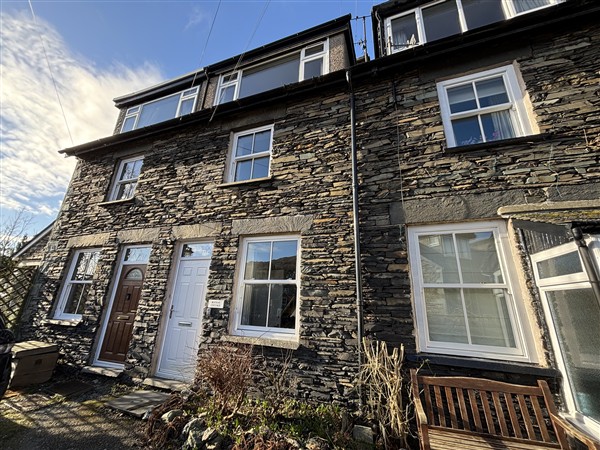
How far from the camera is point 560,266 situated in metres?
2.99

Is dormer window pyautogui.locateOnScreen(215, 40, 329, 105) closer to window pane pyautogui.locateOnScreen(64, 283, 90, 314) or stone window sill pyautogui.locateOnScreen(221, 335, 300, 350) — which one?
stone window sill pyautogui.locateOnScreen(221, 335, 300, 350)

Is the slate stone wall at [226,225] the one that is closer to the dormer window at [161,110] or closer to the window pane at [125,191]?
the window pane at [125,191]

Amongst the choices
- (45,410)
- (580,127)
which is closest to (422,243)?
(580,127)

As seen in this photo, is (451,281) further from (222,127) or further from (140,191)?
(140,191)

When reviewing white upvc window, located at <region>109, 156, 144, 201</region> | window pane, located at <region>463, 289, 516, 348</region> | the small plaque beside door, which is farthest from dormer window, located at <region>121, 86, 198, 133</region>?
window pane, located at <region>463, 289, 516, 348</region>

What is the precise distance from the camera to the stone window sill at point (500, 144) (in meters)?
3.88

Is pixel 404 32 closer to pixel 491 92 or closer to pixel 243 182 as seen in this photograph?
pixel 491 92

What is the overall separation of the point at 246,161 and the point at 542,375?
623 centimetres

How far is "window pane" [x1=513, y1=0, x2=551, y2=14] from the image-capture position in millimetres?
5043

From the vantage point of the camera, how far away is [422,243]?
13.5 feet

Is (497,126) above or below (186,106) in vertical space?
below

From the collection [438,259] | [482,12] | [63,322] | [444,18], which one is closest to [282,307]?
[438,259]

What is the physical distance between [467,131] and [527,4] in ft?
11.0

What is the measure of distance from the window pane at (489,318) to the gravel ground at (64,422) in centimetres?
479
